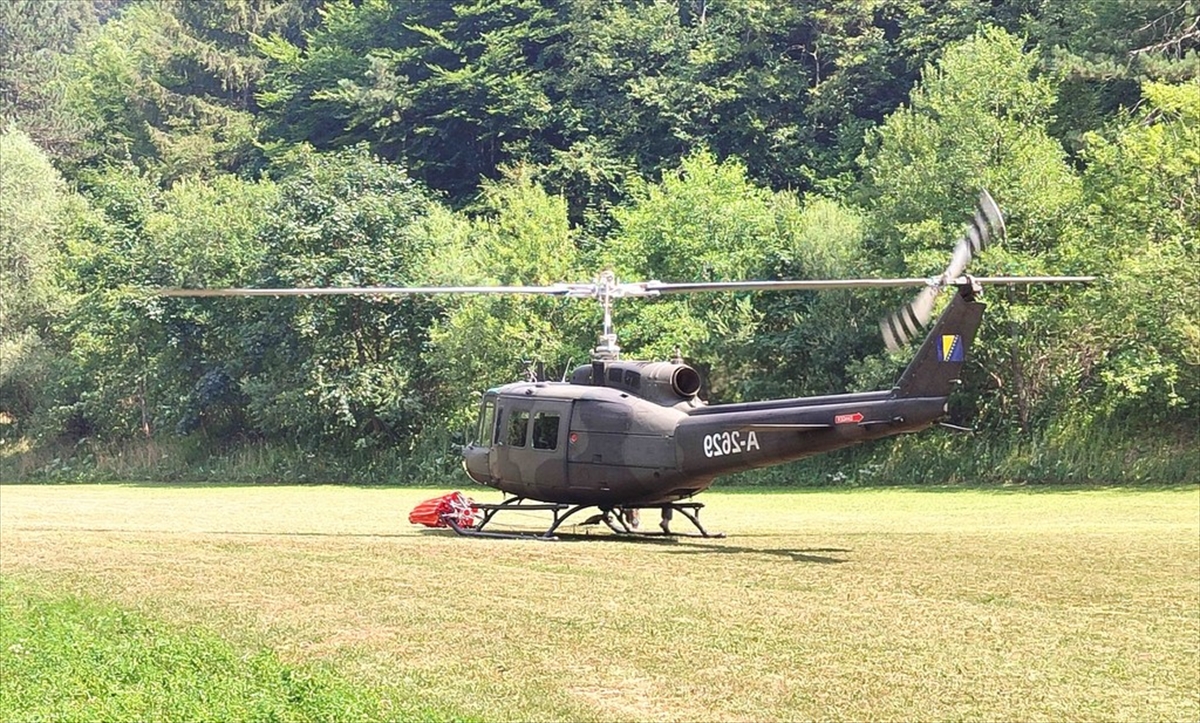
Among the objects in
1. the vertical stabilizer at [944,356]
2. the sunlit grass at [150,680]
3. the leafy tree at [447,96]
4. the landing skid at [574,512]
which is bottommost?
the sunlit grass at [150,680]

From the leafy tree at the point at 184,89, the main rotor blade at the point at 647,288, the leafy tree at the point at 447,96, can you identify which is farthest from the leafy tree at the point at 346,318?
the leafy tree at the point at 184,89

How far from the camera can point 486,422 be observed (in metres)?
18.0

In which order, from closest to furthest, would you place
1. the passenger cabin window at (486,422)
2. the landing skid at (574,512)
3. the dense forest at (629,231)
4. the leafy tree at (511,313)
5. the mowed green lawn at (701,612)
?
the mowed green lawn at (701,612) → the landing skid at (574,512) → the passenger cabin window at (486,422) → the dense forest at (629,231) → the leafy tree at (511,313)

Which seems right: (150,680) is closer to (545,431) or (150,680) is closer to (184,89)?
(545,431)

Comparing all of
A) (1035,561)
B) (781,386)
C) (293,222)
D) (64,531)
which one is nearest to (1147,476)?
(781,386)

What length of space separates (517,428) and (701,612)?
20.0 ft

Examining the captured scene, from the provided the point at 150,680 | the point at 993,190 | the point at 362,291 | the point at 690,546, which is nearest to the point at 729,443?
the point at 690,546

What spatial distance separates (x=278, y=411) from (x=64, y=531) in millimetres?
22029

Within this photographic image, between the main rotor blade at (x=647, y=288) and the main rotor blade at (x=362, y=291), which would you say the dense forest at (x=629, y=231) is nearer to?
the main rotor blade at (x=647, y=288)

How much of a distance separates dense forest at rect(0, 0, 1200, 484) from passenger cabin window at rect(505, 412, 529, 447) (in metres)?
14.9

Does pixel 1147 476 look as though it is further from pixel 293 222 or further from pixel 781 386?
pixel 293 222

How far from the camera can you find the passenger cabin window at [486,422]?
17828 mm

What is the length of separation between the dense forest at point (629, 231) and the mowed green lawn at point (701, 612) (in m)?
14.8

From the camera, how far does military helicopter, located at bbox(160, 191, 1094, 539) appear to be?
14758mm
